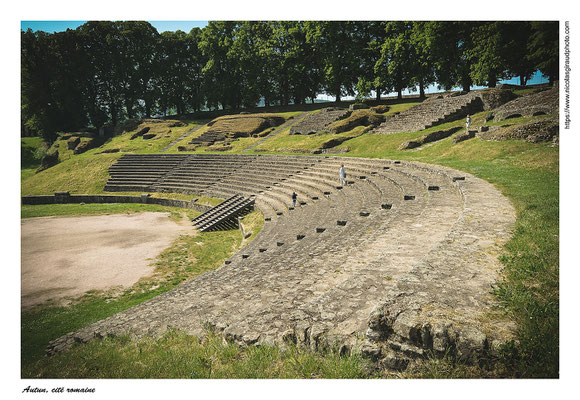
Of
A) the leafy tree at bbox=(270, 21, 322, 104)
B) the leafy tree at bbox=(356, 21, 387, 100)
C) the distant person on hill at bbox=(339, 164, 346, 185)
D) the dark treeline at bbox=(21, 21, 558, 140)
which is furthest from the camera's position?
the leafy tree at bbox=(270, 21, 322, 104)

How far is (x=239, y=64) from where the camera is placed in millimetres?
52562

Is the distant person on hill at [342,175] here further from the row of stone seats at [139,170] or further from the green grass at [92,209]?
the row of stone seats at [139,170]

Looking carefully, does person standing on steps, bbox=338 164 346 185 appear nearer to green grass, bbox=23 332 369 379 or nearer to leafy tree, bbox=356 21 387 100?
green grass, bbox=23 332 369 379

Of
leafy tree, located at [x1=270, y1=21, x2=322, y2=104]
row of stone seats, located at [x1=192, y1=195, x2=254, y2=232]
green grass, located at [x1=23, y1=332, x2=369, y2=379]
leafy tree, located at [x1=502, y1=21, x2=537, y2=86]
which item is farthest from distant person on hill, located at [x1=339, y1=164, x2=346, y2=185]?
leafy tree, located at [x1=270, y1=21, x2=322, y2=104]

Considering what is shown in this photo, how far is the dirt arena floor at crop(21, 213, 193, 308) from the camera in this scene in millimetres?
11336

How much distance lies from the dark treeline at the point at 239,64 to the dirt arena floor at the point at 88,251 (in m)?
20.9

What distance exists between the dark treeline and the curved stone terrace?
2438 centimetres

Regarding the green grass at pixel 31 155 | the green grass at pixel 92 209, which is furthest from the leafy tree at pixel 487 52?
the green grass at pixel 31 155

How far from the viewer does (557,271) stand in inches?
165

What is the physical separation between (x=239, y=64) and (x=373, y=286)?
5506 cm

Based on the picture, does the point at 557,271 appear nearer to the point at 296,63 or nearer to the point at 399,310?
the point at 399,310

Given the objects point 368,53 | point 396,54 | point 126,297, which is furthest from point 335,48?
point 126,297

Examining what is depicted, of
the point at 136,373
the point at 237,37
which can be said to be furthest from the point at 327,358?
the point at 237,37

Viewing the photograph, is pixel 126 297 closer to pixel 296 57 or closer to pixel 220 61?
pixel 296 57
